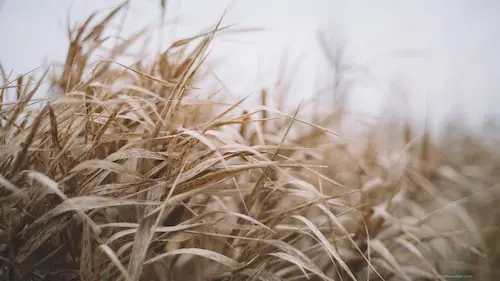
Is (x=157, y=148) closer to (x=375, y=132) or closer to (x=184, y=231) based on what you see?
(x=184, y=231)

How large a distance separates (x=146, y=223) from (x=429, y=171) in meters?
1.09

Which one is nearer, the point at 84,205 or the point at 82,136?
the point at 84,205

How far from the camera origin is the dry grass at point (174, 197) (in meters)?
0.48

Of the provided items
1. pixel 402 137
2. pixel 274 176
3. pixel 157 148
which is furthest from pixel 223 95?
pixel 402 137

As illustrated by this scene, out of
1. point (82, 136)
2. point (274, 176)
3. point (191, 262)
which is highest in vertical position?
point (82, 136)

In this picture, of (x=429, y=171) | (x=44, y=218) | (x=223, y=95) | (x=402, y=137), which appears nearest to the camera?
(x=44, y=218)

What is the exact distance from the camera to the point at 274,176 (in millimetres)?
809

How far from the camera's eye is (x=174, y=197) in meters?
0.45

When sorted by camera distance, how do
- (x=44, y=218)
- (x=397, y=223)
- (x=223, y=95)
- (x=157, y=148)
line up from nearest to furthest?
(x=44, y=218) → (x=157, y=148) → (x=397, y=223) → (x=223, y=95)

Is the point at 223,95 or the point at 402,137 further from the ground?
the point at 223,95

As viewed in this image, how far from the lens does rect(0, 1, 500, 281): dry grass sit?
0.48 metres

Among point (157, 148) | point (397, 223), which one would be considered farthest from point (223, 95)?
point (397, 223)

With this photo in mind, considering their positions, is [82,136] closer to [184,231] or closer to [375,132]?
[184,231]

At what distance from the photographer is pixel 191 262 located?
26.1 inches
